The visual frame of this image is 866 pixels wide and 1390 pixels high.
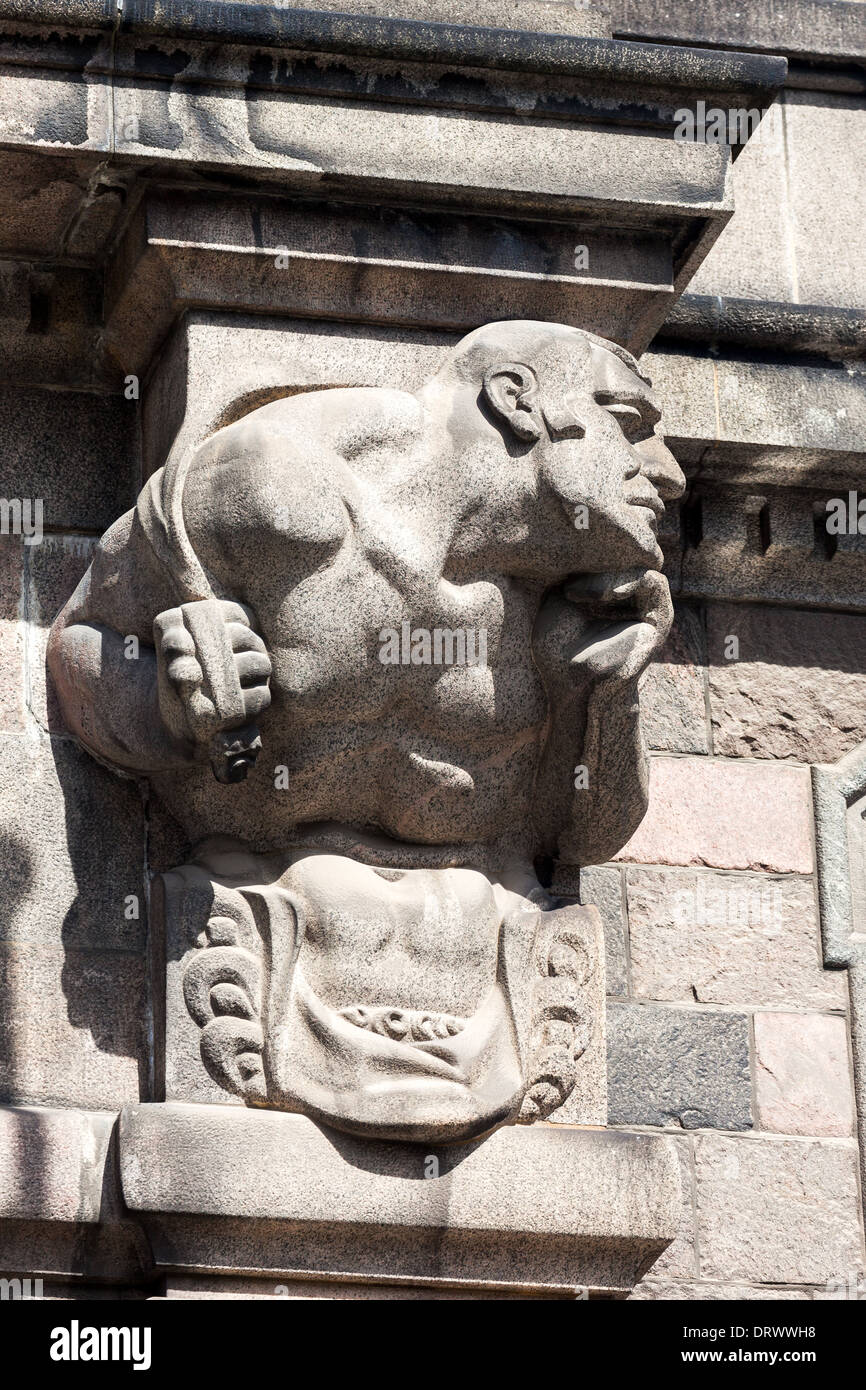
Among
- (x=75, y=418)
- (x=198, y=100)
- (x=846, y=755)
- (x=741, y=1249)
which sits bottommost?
(x=741, y=1249)

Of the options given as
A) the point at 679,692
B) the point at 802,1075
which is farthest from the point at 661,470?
the point at 802,1075

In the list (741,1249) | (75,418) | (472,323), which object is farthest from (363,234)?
(741,1249)

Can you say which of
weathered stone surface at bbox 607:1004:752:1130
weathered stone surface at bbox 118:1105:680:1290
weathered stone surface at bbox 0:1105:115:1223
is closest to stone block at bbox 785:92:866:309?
weathered stone surface at bbox 607:1004:752:1130

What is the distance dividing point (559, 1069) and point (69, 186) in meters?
1.45

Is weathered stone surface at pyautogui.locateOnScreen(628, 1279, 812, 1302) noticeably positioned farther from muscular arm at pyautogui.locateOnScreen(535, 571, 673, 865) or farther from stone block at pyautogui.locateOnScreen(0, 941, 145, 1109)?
stone block at pyautogui.locateOnScreen(0, 941, 145, 1109)

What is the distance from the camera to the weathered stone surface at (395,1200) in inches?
133

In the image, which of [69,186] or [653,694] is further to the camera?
[653,694]

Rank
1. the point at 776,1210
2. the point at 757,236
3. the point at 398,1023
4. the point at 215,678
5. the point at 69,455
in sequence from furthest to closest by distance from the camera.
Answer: the point at 757,236 → the point at 776,1210 → the point at 69,455 → the point at 398,1023 → the point at 215,678

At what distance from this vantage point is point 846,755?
14.2ft

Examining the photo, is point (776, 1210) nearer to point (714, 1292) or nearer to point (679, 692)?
point (714, 1292)

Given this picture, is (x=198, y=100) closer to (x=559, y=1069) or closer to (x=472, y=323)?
(x=472, y=323)

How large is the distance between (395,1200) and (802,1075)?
944 mm

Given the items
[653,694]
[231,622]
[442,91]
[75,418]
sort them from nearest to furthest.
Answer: [231,622]
[442,91]
[75,418]
[653,694]

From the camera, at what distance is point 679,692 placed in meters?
4.29
